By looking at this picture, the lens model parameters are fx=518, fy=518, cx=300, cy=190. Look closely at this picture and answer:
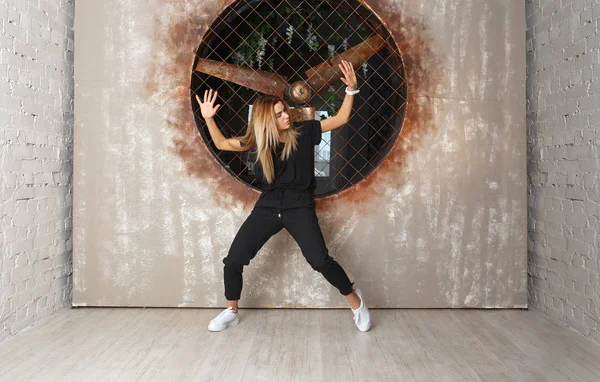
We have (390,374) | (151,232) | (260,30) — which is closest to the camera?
(390,374)

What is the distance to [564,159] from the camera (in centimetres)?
358

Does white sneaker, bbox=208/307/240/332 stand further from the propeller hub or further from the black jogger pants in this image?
the propeller hub

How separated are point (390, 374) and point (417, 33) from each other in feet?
8.31

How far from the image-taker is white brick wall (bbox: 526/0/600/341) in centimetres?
327

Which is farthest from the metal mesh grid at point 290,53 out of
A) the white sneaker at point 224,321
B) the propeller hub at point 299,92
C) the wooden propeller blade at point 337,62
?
the white sneaker at point 224,321

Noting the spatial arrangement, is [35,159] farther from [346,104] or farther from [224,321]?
[346,104]

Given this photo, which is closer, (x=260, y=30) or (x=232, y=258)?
(x=232, y=258)

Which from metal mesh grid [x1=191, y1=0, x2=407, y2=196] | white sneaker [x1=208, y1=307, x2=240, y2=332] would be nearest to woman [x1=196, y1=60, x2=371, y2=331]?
white sneaker [x1=208, y1=307, x2=240, y2=332]

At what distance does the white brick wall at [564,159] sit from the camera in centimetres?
327

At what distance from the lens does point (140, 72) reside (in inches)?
152

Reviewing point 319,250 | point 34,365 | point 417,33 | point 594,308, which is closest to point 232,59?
point 417,33

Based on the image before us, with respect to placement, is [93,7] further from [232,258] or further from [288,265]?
[288,265]

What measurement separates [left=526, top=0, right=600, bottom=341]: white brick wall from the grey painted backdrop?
0.41ft

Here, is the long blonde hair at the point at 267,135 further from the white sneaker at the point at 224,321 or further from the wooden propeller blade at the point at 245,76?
the white sneaker at the point at 224,321
